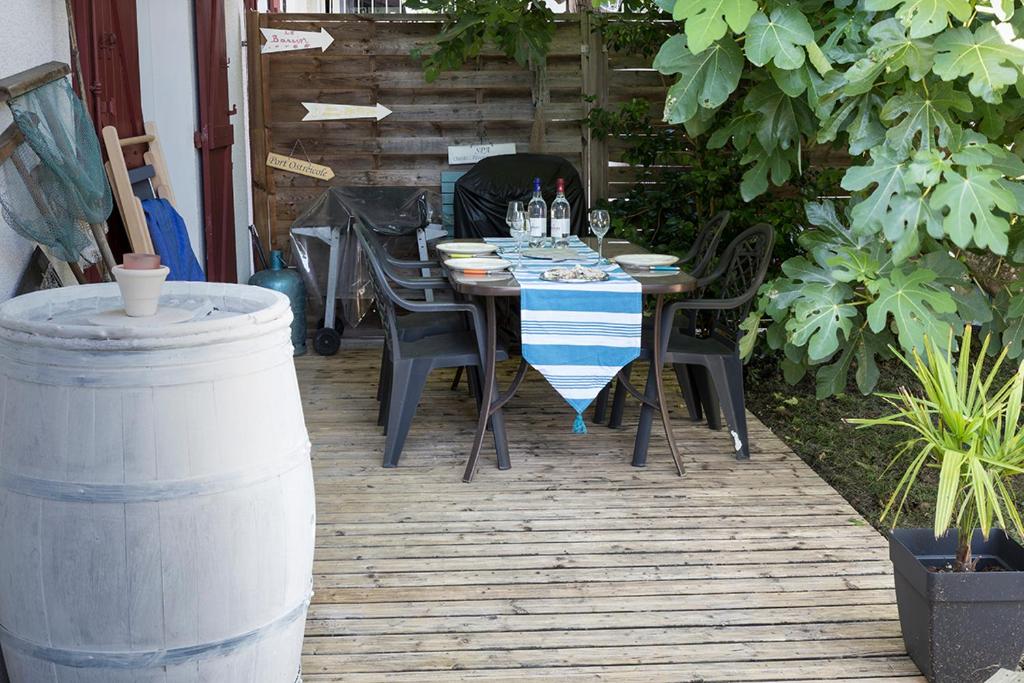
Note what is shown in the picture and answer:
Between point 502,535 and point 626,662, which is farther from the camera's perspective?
point 502,535

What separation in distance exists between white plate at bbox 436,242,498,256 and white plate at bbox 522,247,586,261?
0.51 feet

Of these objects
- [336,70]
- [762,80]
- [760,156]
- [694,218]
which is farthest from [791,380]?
[336,70]

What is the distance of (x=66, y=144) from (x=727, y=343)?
256 centimetres

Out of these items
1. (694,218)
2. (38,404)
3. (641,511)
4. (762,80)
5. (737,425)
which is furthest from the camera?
(694,218)

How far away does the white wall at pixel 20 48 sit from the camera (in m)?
2.88

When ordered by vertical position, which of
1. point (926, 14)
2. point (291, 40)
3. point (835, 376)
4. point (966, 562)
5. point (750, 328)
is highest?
point (291, 40)

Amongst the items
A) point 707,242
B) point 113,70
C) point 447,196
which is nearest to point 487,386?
point 707,242

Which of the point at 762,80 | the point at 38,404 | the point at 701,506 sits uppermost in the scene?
the point at 762,80

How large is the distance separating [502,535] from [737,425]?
120cm

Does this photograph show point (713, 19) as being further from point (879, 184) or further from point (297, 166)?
point (297, 166)

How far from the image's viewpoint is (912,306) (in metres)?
3.14

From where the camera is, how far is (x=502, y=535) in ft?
11.7

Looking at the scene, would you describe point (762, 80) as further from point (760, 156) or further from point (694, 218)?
point (694, 218)

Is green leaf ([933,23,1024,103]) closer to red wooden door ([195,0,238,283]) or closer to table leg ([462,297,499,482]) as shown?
table leg ([462,297,499,482])
